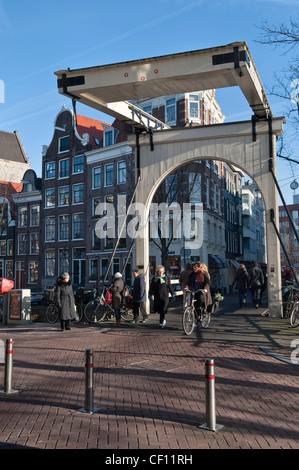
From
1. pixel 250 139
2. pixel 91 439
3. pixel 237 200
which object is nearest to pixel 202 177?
pixel 237 200

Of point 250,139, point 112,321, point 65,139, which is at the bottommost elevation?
point 112,321

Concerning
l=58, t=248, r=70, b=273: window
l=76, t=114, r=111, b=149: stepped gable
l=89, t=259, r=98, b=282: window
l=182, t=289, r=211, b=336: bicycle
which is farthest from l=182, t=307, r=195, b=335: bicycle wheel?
l=76, t=114, r=111, b=149: stepped gable

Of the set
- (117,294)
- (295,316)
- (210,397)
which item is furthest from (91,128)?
(210,397)

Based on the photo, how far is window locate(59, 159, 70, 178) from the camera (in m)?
38.4

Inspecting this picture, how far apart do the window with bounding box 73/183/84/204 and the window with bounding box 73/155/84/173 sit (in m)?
1.29

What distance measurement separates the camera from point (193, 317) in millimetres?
10266

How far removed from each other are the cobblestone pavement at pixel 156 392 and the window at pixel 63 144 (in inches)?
1196

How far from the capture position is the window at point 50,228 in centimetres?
3884

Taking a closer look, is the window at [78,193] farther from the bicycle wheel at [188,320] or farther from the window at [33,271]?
the bicycle wheel at [188,320]

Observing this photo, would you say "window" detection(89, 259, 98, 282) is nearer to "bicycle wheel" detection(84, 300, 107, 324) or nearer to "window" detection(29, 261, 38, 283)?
"window" detection(29, 261, 38, 283)

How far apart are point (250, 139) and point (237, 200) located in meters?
35.9

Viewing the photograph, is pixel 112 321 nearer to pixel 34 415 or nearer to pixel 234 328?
pixel 234 328

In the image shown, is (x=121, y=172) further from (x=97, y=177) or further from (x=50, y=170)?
(x=50, y=170)

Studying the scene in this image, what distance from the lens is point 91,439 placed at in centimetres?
420
